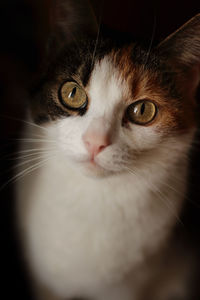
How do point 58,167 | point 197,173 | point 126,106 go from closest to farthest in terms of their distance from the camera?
point 126,106
point 58,167
point 197,173

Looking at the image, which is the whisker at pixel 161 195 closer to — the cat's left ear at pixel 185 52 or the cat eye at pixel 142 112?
the cat eye at pixel 142 112

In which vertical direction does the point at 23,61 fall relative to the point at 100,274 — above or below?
above

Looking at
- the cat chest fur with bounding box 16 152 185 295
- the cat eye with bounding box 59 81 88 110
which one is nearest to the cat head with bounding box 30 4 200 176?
the cat eye with bounding box 59 81 88 110

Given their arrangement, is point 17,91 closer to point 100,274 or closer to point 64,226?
point 64,226

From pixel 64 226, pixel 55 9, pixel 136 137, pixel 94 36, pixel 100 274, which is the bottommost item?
pixel 100 274

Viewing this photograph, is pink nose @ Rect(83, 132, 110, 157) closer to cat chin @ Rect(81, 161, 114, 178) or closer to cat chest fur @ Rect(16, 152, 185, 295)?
cat chin @ Rect(81, 161, 114, 178)

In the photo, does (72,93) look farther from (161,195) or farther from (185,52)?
(161,195)

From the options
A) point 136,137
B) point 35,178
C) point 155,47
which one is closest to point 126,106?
point 136,137

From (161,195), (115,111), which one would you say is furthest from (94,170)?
(161,195)
